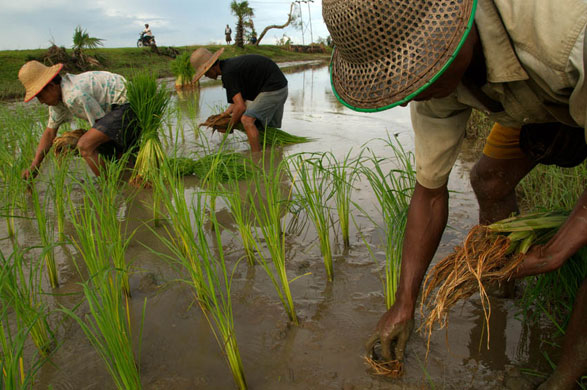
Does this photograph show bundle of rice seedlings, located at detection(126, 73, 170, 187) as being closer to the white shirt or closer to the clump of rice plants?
the white shirt

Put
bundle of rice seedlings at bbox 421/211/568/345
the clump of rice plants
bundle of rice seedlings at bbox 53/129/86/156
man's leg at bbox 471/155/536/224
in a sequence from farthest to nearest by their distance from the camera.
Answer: the clump of rice plants, bundle of rice seedlings at bbox 53/129/86/156, man's leg at bbox 471/155/536/224, bundle of rice seedlings at bbox 421/211/568/345

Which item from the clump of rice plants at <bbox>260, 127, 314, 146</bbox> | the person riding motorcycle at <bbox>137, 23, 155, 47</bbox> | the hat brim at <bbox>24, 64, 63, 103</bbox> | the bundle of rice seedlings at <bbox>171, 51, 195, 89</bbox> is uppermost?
the person riding motorcycle at <bbox>137, 23, 155, 47</bbox>

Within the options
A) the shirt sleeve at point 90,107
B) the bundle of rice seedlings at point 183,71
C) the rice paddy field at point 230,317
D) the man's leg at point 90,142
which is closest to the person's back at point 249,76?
the shirt sleeve at point 90,107

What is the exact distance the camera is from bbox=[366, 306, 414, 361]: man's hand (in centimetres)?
145

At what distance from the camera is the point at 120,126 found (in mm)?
3695

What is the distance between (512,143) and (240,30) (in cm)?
2283

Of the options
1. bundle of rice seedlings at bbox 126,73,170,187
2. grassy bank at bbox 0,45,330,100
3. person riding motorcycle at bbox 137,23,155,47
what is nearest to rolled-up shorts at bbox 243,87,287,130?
bundle of rice seedlings at bbox 126,73,170,187

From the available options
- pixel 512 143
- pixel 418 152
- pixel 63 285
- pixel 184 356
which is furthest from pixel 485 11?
pixel 63 285

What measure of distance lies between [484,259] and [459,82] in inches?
20.7

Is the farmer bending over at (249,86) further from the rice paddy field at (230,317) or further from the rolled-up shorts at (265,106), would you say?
the rice paddy field at (230,317)

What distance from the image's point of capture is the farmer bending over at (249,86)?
4.66m

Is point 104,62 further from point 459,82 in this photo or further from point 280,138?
point 459,82

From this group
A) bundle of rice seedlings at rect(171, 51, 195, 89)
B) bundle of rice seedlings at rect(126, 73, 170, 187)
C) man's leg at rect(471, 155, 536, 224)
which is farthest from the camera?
bundle of rice seedlings at rect(171, 51, 195, 89)

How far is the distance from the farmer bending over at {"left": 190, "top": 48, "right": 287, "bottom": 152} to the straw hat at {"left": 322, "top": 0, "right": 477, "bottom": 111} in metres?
3.56
